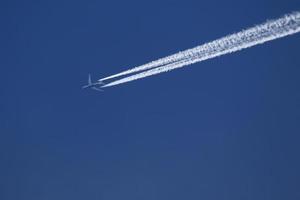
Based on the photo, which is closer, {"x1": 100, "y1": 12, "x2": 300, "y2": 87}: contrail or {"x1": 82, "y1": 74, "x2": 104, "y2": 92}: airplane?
{"x1": 100, "y1": 12, "x2": 300, "y2": 87}: contrail

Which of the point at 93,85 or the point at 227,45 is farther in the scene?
the point at 93,85

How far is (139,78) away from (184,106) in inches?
32.0

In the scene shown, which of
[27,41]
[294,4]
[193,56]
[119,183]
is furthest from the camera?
[27,41]

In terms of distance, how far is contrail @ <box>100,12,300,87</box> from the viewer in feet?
18.6

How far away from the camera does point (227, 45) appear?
6.55m

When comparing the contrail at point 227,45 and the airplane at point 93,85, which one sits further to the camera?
the airplane at point 93,85

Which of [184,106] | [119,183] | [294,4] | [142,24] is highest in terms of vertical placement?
[142,24]

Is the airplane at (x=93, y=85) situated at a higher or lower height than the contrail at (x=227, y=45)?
higher

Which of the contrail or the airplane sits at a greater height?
the airplane

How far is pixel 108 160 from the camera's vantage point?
24.8 feet

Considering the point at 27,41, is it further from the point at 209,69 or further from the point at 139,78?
the point at 209,69

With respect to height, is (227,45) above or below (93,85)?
below

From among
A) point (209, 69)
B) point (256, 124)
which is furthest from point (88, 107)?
point (256, 124)

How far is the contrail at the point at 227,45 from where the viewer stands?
568cm
